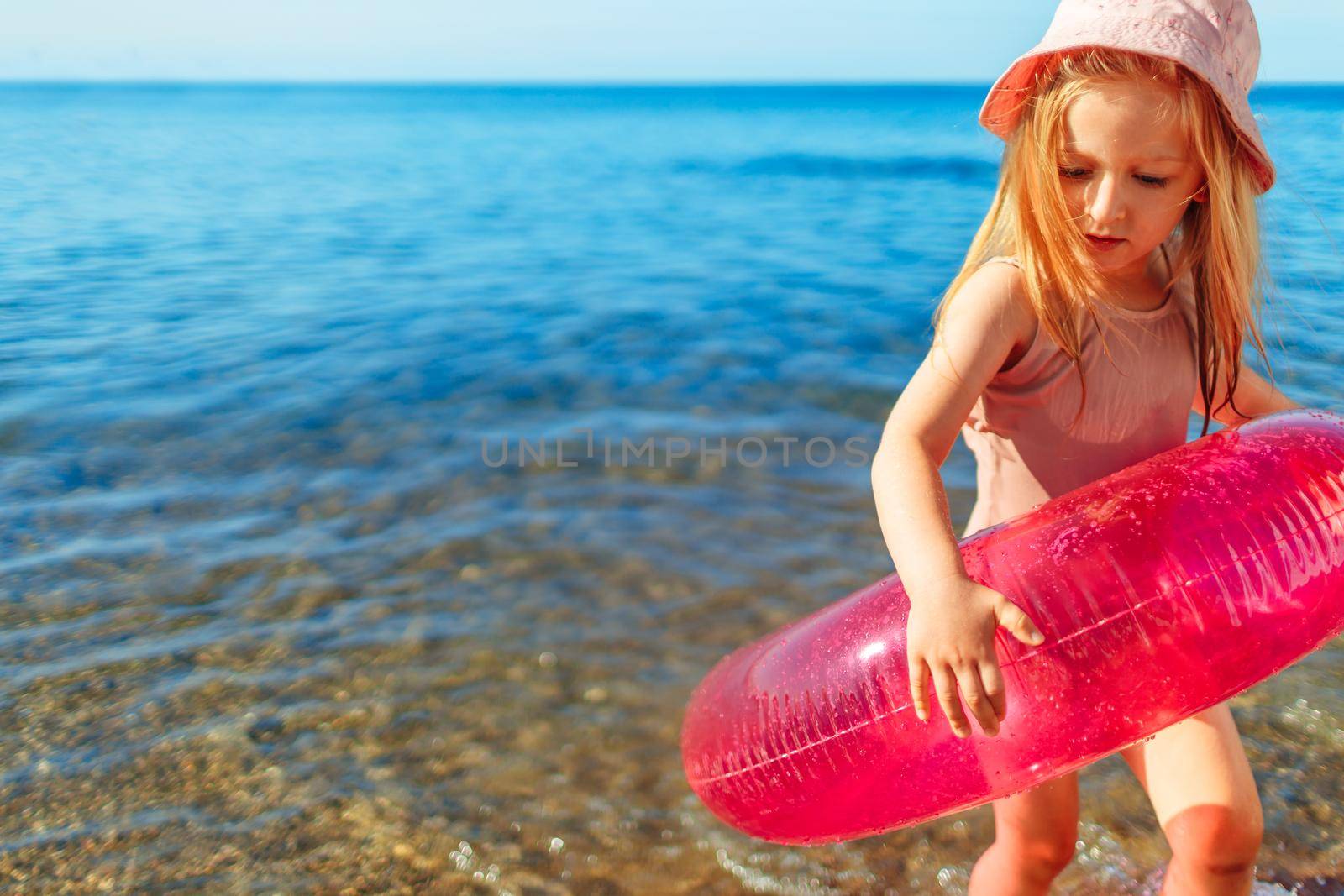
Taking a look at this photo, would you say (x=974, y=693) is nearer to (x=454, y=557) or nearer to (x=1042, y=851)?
(x=1042, y=851)

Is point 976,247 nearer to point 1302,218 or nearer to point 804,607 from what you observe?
point 804,607

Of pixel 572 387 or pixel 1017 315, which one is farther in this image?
pixel 572 387

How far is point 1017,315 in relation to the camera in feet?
6.86

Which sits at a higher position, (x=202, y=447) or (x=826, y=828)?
(x=826, y=828)

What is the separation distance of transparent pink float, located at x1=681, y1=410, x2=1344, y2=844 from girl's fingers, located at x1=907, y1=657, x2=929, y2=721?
0.18 m

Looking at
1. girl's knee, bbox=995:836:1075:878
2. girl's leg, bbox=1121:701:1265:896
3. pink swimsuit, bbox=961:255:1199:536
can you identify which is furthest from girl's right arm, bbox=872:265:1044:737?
girl's knee, bbox=995:836:1075:878

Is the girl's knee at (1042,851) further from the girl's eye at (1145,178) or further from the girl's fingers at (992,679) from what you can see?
the girl's eye at (1145,178)

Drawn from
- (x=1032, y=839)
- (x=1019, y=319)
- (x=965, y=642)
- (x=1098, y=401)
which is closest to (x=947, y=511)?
(x=965, y=642)

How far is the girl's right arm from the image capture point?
168cm

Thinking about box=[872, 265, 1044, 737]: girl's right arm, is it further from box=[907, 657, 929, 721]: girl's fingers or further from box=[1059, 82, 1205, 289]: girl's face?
box=[1059, 82, 1205, 289]: girl's face

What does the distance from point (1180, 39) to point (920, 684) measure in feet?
3.82

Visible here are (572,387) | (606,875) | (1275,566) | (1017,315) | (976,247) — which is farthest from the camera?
(572,387)

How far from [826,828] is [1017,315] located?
40.6 inches

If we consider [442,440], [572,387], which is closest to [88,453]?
[442,440]
